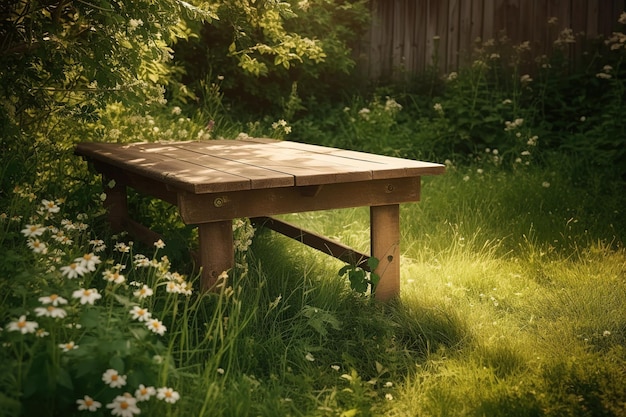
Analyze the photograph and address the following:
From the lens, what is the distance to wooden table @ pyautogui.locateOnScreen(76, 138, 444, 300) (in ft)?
11.3

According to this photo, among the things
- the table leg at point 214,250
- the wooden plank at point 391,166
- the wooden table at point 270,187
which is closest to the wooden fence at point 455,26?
the wooden table at point 270,187

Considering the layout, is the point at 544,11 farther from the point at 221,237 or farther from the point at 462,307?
the point at 221,237

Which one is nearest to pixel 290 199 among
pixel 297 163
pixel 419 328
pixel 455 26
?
pixel 297 163

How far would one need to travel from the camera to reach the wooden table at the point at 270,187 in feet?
11.3

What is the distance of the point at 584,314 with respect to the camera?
3.97 meters

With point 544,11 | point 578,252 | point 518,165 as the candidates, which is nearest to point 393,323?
point 578,252

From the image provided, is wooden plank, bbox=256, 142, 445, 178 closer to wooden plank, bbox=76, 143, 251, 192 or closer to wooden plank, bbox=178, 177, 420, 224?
wooden plank, bbox=178, 177, 420, 224

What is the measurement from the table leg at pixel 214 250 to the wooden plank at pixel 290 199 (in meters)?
0.08

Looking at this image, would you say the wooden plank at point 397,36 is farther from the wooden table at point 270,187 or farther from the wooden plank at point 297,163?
the wooden table at point 270,187

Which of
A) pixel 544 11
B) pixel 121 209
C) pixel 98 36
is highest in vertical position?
pixel 544 11

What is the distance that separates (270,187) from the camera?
3496 millimetres

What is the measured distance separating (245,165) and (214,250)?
1.87ft

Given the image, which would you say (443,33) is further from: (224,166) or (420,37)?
(224,166)

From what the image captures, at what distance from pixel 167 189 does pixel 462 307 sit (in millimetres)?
Result: 1638
